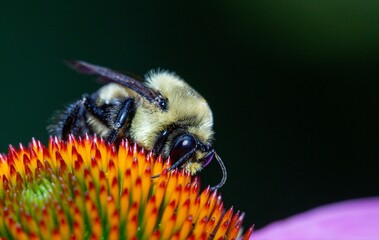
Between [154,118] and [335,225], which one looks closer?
[154,118]

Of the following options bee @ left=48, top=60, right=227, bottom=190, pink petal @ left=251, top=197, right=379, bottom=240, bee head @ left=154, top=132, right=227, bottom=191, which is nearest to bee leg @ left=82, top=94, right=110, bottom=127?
bee @ left=48, top=60, right=227, bottom=190

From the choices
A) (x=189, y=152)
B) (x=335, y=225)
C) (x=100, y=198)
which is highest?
(x=335, y=225)

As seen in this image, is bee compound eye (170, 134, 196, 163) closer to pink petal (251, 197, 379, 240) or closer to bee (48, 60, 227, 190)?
bee (48, 60, 227, 190)

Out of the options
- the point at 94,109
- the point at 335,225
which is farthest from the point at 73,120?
the point at 335,225

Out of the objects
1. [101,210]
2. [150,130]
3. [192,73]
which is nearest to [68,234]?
[101,210]

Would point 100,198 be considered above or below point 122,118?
below

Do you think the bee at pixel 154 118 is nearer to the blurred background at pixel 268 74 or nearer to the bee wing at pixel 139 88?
the bee wing at pixel 139 88

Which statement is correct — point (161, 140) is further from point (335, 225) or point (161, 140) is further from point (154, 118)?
point (335, 225)
